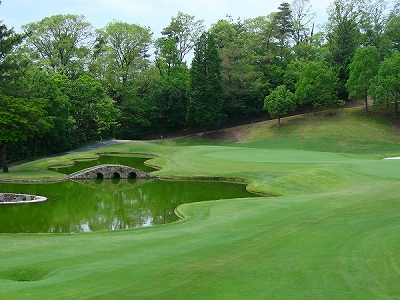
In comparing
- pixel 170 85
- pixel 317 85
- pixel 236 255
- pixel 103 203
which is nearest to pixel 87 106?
pixel 170 85

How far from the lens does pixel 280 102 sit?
7200 cm

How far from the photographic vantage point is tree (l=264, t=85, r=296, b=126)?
236 feet

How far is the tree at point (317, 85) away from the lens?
70812 millimetres

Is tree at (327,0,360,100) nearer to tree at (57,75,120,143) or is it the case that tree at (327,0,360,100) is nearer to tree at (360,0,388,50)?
tree at (360,0,388,50)

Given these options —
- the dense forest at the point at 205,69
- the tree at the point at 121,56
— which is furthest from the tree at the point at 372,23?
the tree at the point at 121,56

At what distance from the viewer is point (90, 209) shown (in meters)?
27.0

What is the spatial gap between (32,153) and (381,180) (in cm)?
4024

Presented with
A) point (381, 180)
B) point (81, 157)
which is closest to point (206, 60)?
point (81, 157)

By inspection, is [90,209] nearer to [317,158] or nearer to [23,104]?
[23,104]

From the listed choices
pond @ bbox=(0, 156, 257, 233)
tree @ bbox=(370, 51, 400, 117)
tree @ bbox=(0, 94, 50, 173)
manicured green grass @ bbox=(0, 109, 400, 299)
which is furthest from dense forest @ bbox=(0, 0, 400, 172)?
manicured green grass @ bbox=(0, 109, 400, 299)

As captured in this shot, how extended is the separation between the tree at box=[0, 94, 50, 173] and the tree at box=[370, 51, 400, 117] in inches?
1752

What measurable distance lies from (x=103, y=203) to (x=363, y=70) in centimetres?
5233

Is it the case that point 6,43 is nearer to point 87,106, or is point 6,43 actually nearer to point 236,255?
point 87,106

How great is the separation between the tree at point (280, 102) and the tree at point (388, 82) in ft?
40.7
